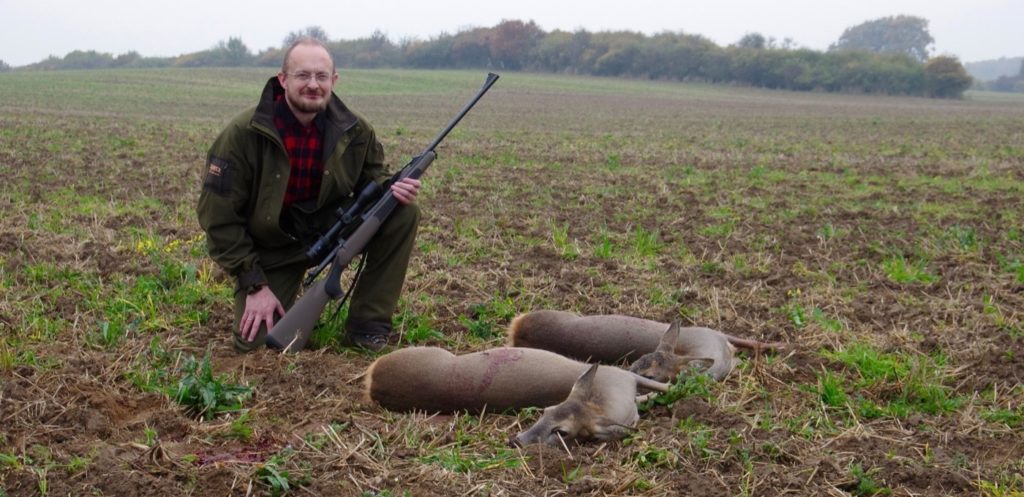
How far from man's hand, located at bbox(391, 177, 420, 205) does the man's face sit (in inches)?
25.7

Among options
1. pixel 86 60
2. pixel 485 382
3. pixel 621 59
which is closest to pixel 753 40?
pixel 621 59

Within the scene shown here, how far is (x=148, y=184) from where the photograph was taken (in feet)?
39.0

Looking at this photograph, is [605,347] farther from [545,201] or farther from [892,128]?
[892,128]

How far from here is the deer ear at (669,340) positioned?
5.16 m

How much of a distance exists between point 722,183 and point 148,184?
7.51m

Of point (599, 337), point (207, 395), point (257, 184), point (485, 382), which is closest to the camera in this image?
point (207, 395)

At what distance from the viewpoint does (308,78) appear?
18.9ft

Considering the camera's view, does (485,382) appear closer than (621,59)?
Yes

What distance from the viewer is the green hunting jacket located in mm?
5770

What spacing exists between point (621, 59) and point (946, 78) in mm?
25255

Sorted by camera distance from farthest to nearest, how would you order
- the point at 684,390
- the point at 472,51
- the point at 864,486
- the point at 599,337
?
1. the point at 472,51
2. the point at 599,337
3. the point at 684,390
4. the point at 864,486

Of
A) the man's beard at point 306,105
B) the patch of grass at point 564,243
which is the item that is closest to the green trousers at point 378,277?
the man's beard at point 306,105

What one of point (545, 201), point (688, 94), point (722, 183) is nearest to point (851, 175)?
point (722, 183)

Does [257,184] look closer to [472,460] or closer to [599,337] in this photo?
[599,337]
